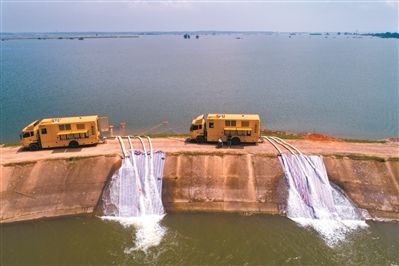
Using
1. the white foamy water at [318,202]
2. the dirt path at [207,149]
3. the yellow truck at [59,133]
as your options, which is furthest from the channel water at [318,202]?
the yellow truck at [59,133]

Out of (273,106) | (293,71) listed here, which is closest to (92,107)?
(273,106)

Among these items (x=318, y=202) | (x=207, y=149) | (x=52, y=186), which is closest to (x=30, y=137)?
(x=52, y=186)

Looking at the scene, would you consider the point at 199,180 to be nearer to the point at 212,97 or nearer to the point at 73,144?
the point at 73,144

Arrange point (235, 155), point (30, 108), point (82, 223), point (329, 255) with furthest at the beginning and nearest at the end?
point (30, 108), point (235, 155), point (82, 223), point (329, 255)

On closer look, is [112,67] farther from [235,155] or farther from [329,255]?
[329,255]

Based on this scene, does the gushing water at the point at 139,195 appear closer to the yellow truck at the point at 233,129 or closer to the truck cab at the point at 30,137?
the yellow truck at the point at 233,129

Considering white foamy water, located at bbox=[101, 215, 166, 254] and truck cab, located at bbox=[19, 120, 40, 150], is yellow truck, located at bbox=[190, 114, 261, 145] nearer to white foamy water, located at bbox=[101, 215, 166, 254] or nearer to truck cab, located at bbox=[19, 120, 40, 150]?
white foamy water, located at bbox=[101, 215, 166, 254]
